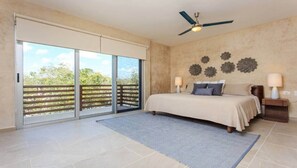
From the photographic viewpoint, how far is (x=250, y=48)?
4.05m

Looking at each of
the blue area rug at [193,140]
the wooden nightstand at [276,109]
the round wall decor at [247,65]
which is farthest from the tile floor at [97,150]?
the round wall decor at [247,65]

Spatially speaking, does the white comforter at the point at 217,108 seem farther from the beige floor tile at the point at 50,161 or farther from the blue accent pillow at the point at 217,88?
the beige floor tile at the point at 50,161

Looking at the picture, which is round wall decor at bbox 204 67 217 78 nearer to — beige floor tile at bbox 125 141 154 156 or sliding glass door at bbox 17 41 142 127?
sliding glass door at bbox 17 41 142 127

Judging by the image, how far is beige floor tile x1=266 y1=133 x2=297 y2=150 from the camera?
2.12 m

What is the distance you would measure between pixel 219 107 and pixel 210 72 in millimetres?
2399

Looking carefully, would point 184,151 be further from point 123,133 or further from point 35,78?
point 35,78

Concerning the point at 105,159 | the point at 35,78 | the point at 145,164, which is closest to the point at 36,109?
the point at 35,78

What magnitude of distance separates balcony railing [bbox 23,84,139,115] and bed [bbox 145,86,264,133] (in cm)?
112

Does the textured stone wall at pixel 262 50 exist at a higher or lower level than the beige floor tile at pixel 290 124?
higher

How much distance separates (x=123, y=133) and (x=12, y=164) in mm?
1464

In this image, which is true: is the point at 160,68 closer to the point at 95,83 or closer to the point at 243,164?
the point at 95,83

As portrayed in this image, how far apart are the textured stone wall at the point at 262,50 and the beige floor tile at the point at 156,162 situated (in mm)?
3571

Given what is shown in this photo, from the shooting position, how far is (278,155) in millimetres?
1811

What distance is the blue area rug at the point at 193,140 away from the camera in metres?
1.76
